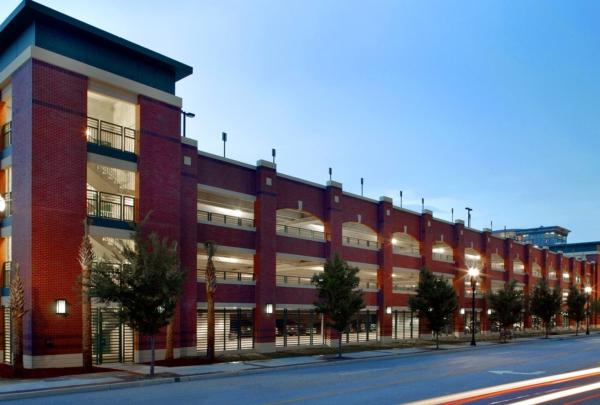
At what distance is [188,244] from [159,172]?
186 inches

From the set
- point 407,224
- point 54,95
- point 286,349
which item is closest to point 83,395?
point 54,95

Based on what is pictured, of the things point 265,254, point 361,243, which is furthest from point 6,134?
point 361,243

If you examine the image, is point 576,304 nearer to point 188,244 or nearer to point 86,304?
point 188,244

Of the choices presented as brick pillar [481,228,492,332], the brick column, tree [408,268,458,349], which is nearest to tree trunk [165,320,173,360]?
tree [408,268,458,349]

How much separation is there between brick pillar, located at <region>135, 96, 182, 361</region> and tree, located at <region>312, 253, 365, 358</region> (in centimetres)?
917

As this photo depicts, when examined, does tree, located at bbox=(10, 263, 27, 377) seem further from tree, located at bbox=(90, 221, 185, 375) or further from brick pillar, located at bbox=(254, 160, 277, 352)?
brick pillar, located at bbox=(254, 160, 277, 352)

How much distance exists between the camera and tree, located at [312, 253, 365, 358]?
117ft

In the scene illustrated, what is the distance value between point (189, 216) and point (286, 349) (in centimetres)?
1189

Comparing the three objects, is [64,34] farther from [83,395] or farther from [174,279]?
[83,395]

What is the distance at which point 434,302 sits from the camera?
45.2 meters

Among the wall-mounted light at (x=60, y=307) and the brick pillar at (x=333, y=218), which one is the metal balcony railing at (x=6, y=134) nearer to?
the wall-mounted light at (x=60, y=307)

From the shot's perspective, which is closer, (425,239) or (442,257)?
(425,239)

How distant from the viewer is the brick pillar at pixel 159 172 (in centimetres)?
3139

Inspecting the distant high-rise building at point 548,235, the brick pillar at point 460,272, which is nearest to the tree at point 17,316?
the brick pillar at point 460,272
